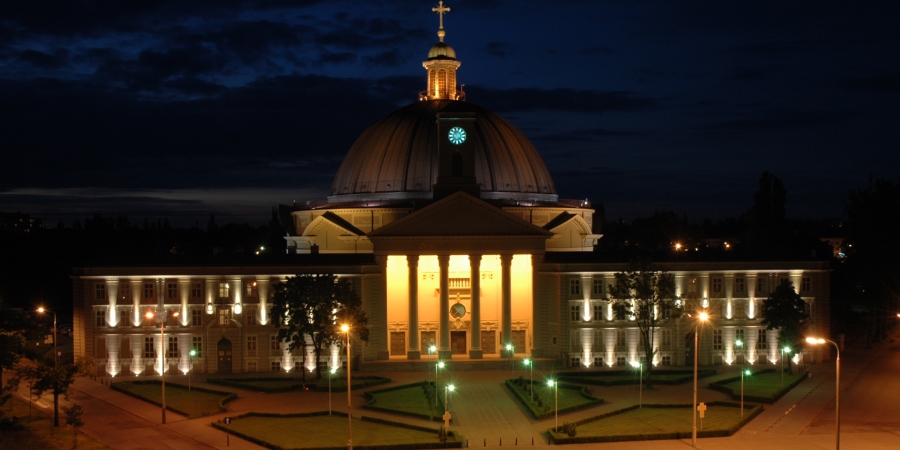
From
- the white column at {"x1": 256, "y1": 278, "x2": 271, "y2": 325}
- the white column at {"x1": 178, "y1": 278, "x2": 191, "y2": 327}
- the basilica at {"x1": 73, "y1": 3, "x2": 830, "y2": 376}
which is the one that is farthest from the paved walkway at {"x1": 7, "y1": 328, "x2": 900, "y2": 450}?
the white column at {"x1": 256, "y1": 278, "x2": 271, "y2": 325}

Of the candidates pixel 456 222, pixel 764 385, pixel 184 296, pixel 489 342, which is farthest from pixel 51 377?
pixel 764 385

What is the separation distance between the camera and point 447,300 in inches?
3880

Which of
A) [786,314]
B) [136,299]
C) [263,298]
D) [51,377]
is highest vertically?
[136,299]

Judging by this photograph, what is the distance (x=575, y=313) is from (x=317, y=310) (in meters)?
25.5

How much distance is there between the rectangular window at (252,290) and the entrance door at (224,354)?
15.2 feet

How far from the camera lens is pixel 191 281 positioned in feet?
313

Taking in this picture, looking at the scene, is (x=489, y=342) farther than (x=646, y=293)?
Yes

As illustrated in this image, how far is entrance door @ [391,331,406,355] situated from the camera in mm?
100562

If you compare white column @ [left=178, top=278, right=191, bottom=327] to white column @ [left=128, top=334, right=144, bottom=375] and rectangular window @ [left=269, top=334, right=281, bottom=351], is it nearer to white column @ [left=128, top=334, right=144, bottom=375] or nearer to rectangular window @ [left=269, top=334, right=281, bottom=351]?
white column @ [left=128, top=334, right=144, bottom=375]

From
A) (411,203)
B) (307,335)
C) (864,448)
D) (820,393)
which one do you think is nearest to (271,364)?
(307,335)

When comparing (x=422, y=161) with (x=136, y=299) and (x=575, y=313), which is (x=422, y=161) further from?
(x=136, y=299)

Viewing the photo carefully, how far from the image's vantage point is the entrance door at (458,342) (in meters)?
102

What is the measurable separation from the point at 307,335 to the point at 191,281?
1169 centimetres

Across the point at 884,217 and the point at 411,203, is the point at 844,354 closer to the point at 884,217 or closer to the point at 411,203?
the point at 884,217
